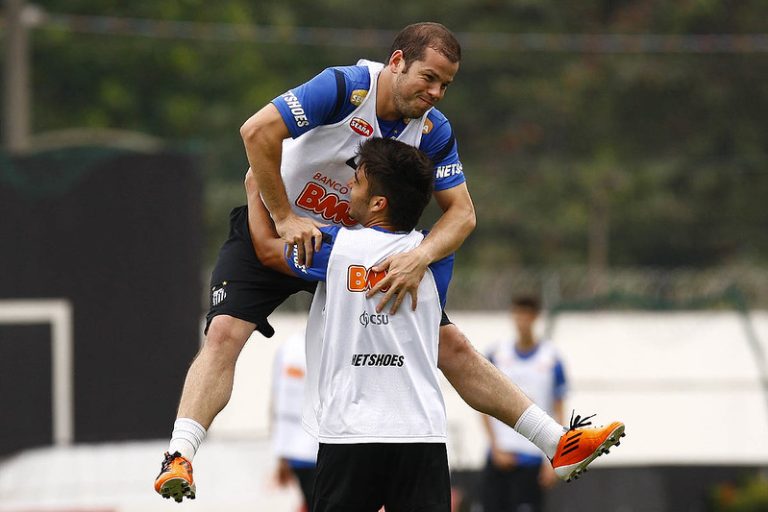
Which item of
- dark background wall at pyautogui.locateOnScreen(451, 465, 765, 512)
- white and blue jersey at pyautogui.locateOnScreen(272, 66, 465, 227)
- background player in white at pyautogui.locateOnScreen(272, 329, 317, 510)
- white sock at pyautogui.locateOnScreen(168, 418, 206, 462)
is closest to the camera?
white sock at pyautogui.locateOnScreen(168, 418, 206, 462)

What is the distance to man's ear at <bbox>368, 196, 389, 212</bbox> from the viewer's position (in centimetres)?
507

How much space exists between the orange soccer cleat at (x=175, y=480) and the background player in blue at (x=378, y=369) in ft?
1.51

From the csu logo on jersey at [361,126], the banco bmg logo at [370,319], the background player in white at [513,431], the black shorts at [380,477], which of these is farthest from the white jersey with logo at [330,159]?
the background player in white at [513,431]

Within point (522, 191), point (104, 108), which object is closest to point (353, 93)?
point (522, 191)

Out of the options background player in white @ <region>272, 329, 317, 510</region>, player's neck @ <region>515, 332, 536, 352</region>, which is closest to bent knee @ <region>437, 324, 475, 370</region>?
background player in white @ <region>272, 329, 317, 510</region>

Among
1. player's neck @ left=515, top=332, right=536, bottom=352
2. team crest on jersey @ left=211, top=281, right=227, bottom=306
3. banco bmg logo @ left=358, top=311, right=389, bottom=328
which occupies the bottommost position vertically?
banco bmg logo @ left=358, top=311, right=389, bottom=328

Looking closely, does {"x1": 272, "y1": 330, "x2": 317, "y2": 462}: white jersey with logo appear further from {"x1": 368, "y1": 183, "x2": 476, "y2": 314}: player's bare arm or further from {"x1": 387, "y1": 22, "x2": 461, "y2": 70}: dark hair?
{"x1": 387, "y1": 22, "x2": 461, "y2": 70}: dark hair

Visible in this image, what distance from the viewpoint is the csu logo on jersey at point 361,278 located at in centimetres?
500

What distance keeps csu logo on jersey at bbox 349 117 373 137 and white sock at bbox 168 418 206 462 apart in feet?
4.21

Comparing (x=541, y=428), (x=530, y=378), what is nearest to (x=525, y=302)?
(x=530, y=378)

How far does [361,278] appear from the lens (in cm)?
502

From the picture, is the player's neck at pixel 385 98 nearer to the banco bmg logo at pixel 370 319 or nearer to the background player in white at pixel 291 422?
the banco bmg logo at pixel 370 319

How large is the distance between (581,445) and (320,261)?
129cm

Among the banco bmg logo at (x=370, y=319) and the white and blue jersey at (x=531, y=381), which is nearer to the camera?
the banco bmg logo at (x=370, y=319)
